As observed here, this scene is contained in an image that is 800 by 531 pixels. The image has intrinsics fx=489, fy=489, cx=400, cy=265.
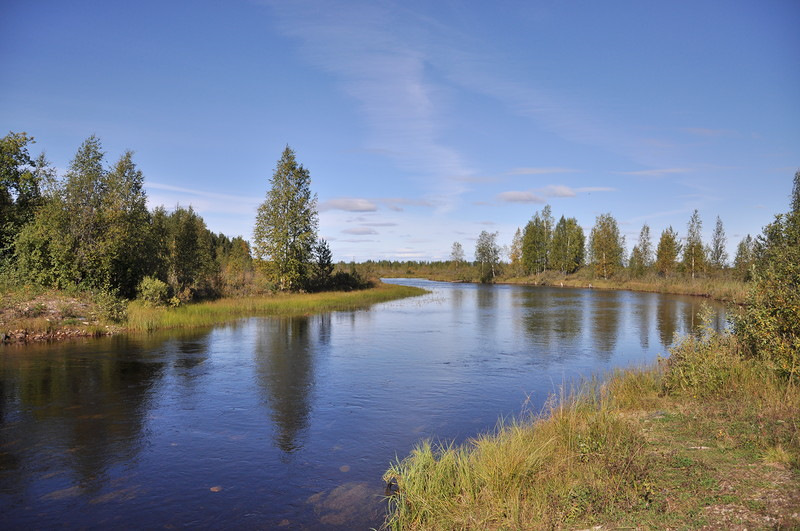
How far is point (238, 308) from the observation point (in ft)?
115

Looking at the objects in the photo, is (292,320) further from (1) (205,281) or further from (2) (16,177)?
(2) (16,177)

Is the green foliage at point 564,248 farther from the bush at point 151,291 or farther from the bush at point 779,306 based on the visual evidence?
the bush at point 779,306

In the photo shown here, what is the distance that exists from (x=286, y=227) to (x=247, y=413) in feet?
102

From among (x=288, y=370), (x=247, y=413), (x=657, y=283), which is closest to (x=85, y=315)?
(x=288, y=370)

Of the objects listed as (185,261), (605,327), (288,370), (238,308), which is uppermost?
(185,261)

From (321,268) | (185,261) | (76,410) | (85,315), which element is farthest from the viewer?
(321,268)

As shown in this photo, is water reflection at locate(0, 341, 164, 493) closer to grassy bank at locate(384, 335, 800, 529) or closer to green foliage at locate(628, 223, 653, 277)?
grassy bank at locate(384, 335, 800, 529)

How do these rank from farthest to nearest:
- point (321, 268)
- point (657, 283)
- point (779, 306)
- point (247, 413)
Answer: point (657, 283) < point (321, 268) < point (247, 413) < point (779, 306)

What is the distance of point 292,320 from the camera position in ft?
114

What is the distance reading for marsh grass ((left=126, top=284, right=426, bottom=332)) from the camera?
2781cm

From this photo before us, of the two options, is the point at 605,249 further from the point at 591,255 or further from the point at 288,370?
the point at 288,370

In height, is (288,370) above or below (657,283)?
below

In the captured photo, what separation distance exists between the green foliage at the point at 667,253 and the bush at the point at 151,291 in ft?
253

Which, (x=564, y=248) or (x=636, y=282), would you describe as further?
(x=564, y=248)
